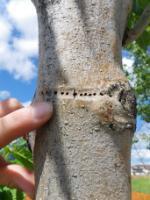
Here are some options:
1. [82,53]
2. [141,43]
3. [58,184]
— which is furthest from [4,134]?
[141,43]

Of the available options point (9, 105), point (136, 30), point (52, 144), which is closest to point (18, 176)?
point (9, 105)

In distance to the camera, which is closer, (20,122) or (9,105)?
(20,122)

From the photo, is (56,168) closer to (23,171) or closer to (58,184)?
(58,184)

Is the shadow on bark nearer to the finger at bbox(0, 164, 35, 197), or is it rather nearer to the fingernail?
the fingernail

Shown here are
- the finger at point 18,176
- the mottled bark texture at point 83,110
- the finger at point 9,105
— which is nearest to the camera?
the mottled bark texture at point 83,110

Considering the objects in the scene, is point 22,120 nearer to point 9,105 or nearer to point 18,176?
point 9,105

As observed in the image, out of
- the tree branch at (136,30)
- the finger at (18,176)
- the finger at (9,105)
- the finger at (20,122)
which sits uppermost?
the tree branch at (136,30)

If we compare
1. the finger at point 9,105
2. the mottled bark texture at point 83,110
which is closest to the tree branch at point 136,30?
the mottled bark texture at point 83,110

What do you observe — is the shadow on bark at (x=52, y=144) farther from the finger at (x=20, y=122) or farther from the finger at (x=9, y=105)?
the finger at (x=9, y=105)
